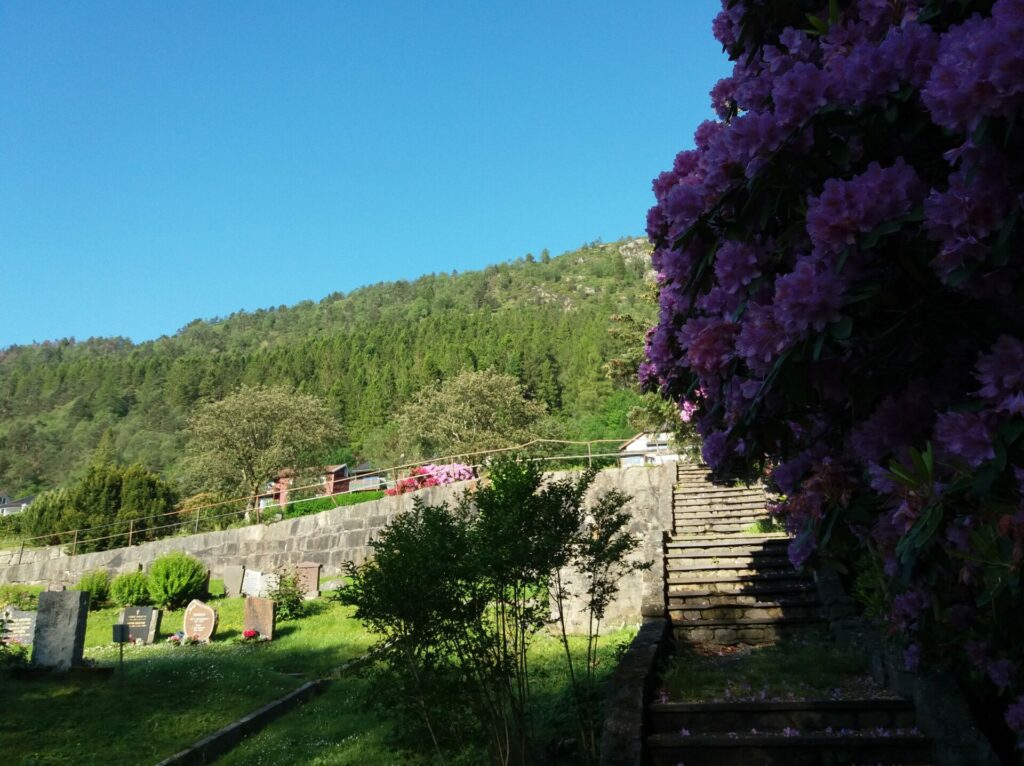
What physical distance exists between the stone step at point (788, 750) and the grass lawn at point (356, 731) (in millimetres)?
1162

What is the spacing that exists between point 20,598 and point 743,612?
55.7 ft

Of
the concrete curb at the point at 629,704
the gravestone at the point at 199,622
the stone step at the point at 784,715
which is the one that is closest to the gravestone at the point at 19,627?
the gravestone at the point at 199,622

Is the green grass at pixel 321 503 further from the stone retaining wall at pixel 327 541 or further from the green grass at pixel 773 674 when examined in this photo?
the green grass at pixel 773 674

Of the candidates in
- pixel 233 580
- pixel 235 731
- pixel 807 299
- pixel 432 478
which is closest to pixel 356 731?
pixel 235 731

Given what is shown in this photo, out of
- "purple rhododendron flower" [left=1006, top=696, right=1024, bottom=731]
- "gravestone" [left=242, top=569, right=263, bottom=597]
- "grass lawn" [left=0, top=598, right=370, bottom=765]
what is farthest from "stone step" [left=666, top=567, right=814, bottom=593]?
"gravestone" [left=242, top=569, right=263, bottom=597]

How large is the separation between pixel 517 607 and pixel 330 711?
4246 mm

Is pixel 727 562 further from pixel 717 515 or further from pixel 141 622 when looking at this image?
pixel 141 622

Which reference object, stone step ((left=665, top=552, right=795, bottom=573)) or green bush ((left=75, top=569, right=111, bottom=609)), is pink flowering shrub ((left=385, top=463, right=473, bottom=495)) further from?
stone step ((left=665, top=552, right=795, bottom=573))

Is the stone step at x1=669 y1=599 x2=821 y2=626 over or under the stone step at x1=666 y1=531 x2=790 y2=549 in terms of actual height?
under

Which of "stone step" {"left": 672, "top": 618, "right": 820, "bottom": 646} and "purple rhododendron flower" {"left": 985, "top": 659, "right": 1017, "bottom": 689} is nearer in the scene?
"purple rhododendron flower" {"left": 985, "top": 659, "right": 1017, "bottom": 689}

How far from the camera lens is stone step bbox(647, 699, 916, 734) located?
511 centimetres

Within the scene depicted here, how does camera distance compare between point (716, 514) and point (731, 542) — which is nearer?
point (731, 542)

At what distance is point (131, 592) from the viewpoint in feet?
55.0

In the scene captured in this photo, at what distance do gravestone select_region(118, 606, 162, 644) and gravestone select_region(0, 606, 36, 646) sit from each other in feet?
4.89
